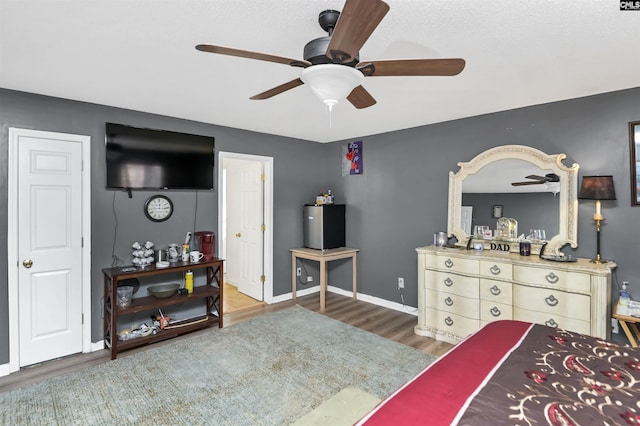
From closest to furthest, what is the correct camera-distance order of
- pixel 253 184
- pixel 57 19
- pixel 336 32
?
pixel 336 32
pixel 57 19
pixel 253 184

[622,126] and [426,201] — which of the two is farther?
[426,201]

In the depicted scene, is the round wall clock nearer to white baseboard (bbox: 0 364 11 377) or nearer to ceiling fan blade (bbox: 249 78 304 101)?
white baseboard (bbox: 0 364 11 377)

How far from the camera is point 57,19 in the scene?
1.75m

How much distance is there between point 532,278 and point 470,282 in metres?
0.54

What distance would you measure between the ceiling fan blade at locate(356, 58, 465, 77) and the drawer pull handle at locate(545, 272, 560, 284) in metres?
2.16

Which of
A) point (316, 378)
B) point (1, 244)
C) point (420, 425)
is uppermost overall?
point (1, 244)

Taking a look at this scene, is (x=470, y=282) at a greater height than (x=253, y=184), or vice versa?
(x=253, y=184)

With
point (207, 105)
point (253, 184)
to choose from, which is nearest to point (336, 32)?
point (207, 105)

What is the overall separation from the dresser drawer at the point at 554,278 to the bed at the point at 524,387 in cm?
120

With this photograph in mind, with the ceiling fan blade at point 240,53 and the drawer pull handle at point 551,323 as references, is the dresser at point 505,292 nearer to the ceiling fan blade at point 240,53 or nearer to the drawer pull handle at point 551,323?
the drawer pull handle at point 551,323

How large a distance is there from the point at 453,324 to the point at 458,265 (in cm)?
62

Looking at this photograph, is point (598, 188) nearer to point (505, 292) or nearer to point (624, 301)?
point (624, 301)

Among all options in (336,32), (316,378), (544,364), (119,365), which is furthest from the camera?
(119,365)

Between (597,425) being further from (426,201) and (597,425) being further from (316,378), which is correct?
(426,201)
